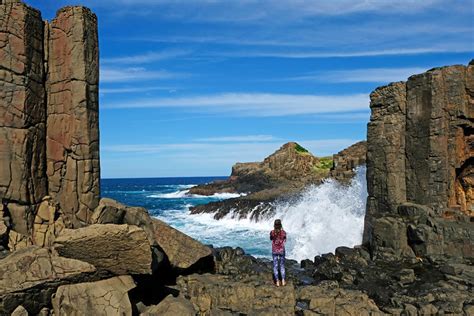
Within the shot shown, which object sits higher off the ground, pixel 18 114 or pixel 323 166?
pixel 323 166

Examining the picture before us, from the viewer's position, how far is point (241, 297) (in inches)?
415

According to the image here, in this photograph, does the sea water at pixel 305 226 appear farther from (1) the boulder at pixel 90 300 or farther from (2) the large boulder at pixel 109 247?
(1) the boulder at pixel 90 300

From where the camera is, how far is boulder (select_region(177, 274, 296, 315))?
10.2m

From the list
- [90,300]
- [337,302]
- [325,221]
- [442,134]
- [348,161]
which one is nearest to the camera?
[90,300]

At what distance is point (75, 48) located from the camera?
34.7ft

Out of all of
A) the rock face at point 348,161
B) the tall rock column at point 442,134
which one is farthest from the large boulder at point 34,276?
the rock face at point 348,161

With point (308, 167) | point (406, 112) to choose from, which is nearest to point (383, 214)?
point (406, 112)

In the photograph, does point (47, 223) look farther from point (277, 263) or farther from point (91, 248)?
point (277, 263)

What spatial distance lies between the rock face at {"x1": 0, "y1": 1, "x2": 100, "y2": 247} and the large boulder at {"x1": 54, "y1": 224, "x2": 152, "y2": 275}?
192 centimetres

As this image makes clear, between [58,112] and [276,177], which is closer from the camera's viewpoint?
[58,112]

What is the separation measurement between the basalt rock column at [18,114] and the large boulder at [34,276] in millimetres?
1814

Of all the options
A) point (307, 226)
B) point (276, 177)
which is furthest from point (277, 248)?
point (276, 177)

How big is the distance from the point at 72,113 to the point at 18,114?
114 centimetres

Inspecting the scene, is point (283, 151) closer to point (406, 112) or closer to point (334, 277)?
point (406, 112)
